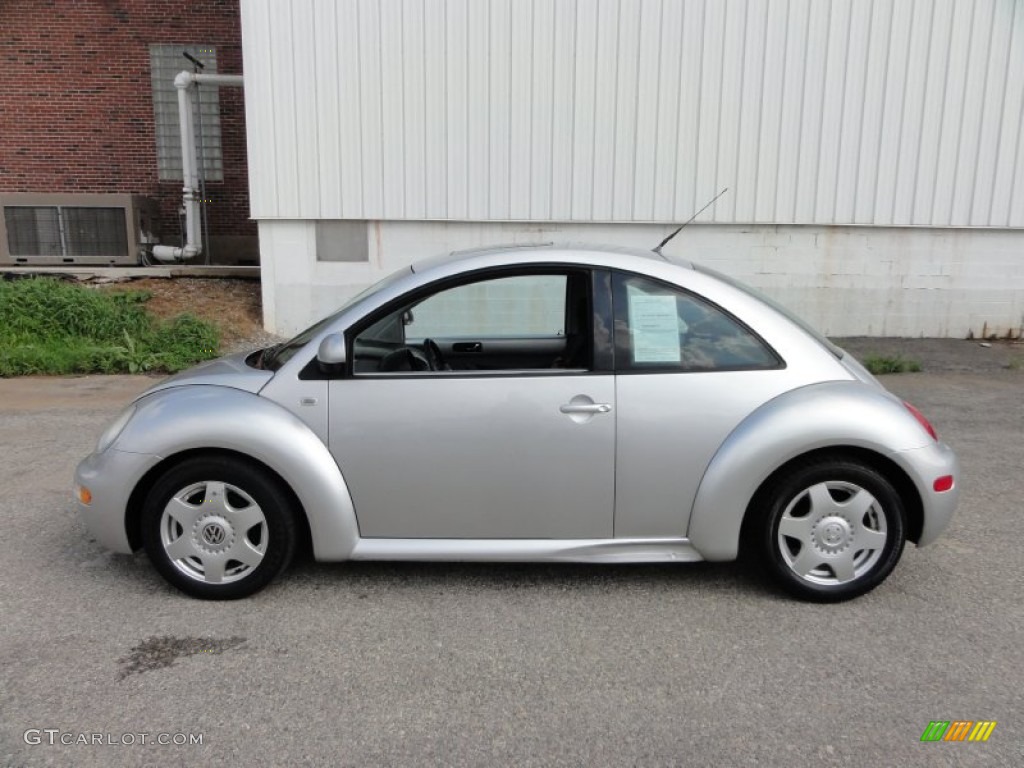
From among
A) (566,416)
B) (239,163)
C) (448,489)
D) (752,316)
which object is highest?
(239,163)

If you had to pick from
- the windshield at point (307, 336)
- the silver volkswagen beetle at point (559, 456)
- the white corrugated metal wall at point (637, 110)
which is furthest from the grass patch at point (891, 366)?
the windshield at point (307, 336)

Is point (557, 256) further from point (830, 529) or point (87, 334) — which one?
point (87, 334)

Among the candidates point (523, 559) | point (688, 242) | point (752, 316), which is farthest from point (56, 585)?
point (688, 242)

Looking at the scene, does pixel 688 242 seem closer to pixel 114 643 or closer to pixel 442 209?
pixel 442 209

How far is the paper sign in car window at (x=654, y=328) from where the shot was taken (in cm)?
356

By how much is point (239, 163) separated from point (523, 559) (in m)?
12.4

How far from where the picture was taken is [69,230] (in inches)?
447

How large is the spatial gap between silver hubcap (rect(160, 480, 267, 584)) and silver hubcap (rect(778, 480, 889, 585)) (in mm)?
2329

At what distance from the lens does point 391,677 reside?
10.1ft

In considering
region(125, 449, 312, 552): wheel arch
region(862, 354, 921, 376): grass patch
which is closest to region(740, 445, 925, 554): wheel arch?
region(125, 449, 312, 552): wheel arch

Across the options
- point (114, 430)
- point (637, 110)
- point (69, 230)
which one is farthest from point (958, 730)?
point (69, 230)

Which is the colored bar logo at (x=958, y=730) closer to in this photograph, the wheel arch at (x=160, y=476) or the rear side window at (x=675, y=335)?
the rear side window at (x=675, y=335)

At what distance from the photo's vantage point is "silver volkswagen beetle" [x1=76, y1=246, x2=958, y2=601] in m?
3.49

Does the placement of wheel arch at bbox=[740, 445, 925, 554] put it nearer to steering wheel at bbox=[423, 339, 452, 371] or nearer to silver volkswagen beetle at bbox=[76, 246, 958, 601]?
silver volkswagen beetle at bbox=[76, 246, 958, 601]
